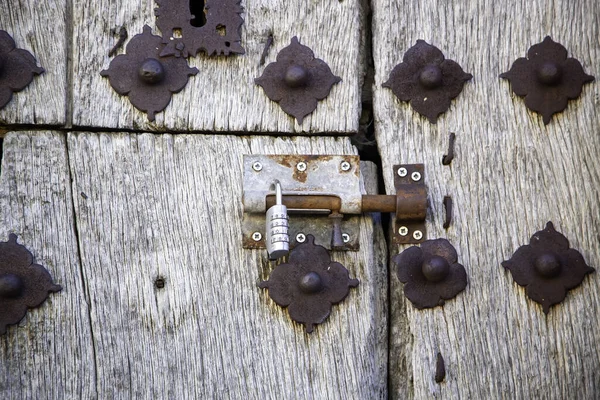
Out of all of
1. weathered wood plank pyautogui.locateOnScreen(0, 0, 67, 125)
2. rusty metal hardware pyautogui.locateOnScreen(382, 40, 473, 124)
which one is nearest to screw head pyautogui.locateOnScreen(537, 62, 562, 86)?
rusty metal hardware pyautogui.locateOnScreen(382, 40, 473, 124)

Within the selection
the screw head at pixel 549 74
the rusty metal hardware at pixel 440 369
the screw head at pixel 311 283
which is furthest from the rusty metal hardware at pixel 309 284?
the screw head at pixel 549 74

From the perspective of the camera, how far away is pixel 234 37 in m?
1.65

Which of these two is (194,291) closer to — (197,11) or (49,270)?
Result: (49,270)

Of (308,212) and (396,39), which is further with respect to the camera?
(396,39)

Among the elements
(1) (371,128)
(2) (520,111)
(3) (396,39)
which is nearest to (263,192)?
(1) (371,128)

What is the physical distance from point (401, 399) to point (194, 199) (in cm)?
56

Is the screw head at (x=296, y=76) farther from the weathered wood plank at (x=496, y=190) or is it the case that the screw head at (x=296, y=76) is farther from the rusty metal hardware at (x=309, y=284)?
the rusty metal hardware at (x=309, y=284)

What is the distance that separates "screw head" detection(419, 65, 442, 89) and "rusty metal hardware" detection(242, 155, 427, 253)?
0.63ft

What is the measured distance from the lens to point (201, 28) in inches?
65.1

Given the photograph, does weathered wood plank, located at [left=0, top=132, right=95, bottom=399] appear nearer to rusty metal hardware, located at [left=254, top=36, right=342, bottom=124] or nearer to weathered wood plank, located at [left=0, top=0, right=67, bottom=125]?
weathered wood plank, located at [left=0, top=0, right=67, bottom=125]

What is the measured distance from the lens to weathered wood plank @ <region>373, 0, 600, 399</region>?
1.53 metres

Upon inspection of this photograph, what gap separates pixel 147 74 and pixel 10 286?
0.49m

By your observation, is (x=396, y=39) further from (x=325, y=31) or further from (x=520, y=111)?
(x=520, y=111)

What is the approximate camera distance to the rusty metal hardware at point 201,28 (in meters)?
1.65
